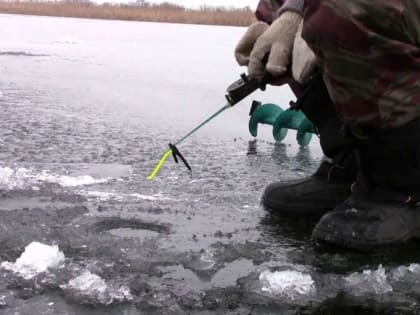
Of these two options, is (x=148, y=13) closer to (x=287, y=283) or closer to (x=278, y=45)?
(x=278, y=45)

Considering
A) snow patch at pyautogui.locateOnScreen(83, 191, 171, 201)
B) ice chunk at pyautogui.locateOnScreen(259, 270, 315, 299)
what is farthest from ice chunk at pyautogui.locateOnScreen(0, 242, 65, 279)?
snow patch at pyautogui.locateOnScreen(83, 191, 171, 201)

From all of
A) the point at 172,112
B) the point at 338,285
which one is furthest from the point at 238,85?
the point at 172,112

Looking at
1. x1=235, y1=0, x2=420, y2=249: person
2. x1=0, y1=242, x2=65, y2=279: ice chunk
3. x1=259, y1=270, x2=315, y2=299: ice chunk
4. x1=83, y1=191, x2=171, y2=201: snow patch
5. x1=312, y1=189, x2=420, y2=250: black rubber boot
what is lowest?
x1=83, y1=191, x2=171, y2=201: snow patch

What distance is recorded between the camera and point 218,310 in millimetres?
1164

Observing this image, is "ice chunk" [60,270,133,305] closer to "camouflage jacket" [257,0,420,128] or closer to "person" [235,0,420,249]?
"person" [235,0,420,249]

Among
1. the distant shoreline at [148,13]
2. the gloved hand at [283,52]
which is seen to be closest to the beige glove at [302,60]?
the gloved hand at [283,52]

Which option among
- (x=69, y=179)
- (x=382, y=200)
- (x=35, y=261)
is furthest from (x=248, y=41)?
(x=35, y=261)

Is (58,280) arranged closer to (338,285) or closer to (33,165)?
(338,285)

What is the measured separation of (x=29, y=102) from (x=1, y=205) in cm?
228

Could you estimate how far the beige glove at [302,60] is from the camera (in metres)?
1.64

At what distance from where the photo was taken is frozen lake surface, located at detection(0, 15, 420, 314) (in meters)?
1.21

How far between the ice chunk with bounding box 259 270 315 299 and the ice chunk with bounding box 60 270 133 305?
290 millimetres

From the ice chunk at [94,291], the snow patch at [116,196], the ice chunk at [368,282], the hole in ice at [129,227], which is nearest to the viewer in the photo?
the ice chunk at [94,291]

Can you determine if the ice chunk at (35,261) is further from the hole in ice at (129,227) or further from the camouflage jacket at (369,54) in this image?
the camouflage jacket at (369,54)
